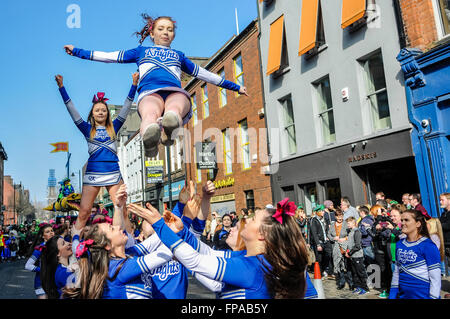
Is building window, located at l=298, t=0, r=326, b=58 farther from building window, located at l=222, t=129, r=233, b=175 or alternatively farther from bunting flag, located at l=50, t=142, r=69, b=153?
bunting flag, located at l=50, t=142, r=69, b=153

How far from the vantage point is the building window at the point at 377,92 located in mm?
10203

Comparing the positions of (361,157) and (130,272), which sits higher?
(361,157)

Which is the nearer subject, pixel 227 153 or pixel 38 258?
pixel 38 258

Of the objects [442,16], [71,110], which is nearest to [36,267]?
[71,110]

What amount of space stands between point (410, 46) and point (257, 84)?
7.10 metres

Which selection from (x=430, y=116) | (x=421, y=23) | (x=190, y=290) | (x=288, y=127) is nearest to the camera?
(x=190, y=290)

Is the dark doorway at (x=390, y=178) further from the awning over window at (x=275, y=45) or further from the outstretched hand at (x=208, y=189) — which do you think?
the outstretched hand at (x=208, y=189)

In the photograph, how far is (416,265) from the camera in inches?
157

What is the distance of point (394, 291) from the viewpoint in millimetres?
4102

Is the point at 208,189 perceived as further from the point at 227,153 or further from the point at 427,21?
the point at 227,153

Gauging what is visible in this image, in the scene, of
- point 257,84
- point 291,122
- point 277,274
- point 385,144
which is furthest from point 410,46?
point 277,274

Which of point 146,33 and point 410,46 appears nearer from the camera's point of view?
point 146,33

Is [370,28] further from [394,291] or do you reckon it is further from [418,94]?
[394,291]

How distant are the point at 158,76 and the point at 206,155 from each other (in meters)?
15.0
